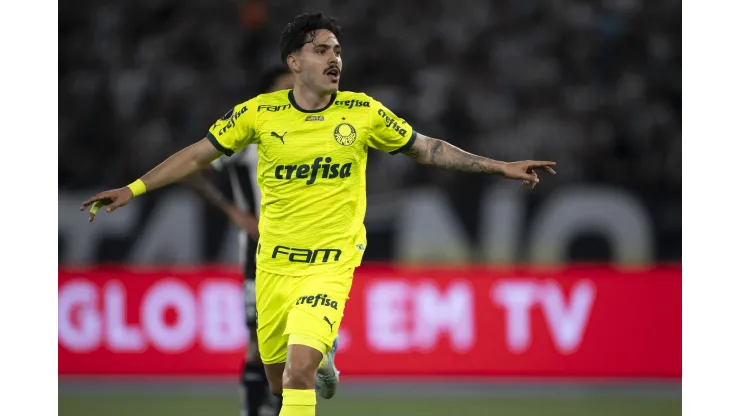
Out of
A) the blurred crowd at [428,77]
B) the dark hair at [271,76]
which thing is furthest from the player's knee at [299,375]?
the blurred crowd at [428,77]

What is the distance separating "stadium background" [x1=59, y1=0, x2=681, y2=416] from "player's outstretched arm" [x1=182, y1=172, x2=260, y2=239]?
196 cm

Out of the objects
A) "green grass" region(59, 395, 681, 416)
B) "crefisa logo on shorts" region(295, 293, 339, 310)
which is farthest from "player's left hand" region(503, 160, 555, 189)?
"green grass" region(59, 395, 681, 416)

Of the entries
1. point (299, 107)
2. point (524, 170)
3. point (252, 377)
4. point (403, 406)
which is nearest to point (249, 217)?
point (252, 377)

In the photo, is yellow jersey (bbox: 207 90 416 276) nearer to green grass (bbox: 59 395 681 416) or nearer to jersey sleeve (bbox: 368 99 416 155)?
jersey sleeve (bbox: 368 99 416 155)

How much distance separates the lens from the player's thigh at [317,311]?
5.09m

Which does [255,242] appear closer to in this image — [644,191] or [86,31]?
[644,191]

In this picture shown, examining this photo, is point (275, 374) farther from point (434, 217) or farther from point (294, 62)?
point (434, 217)

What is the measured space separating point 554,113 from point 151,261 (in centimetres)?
454

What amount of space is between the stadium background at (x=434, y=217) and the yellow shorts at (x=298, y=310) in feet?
8.07

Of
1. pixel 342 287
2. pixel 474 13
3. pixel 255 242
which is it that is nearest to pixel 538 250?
pixel 474 13

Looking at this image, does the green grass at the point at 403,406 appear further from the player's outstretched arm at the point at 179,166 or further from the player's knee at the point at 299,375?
the player's outstretched arm at the point at 179,166

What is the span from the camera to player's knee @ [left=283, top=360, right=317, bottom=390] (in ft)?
16.4

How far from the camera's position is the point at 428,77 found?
485 inches

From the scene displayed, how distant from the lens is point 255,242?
6.59 m
